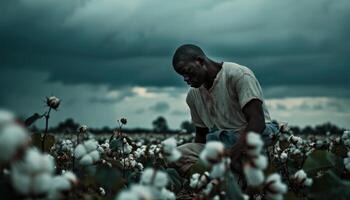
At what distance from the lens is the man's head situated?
455 cm

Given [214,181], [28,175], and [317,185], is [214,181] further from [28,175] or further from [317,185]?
[28,175]

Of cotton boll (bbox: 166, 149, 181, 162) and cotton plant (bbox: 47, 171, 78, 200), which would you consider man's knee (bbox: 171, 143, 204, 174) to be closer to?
cotton boll (bbox: 166, 149, 181, 162)

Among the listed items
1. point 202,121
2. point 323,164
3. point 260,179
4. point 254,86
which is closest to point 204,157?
point 260,179

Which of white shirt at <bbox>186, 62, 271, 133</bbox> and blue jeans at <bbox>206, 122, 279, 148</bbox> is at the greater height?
white shirt at <bbox>186, 62, 271, 133</bbox>

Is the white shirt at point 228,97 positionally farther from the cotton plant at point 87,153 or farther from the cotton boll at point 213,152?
the cotton boll at point 213,152

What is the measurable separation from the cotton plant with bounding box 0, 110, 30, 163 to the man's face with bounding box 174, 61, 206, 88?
305 centimetres

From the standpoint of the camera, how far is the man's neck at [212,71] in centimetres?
486

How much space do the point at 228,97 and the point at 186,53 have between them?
641 millimetres

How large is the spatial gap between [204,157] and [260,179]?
23 cm

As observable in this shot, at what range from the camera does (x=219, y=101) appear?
200 inches

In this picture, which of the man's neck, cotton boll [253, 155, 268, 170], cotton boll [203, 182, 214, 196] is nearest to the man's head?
the man's neck

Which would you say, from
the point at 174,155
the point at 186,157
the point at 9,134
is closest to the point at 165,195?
the point at 174,155

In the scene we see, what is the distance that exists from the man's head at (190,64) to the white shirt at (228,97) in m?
0.29

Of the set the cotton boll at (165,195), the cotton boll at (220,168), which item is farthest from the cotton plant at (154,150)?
the cotton boll at (220,168)
